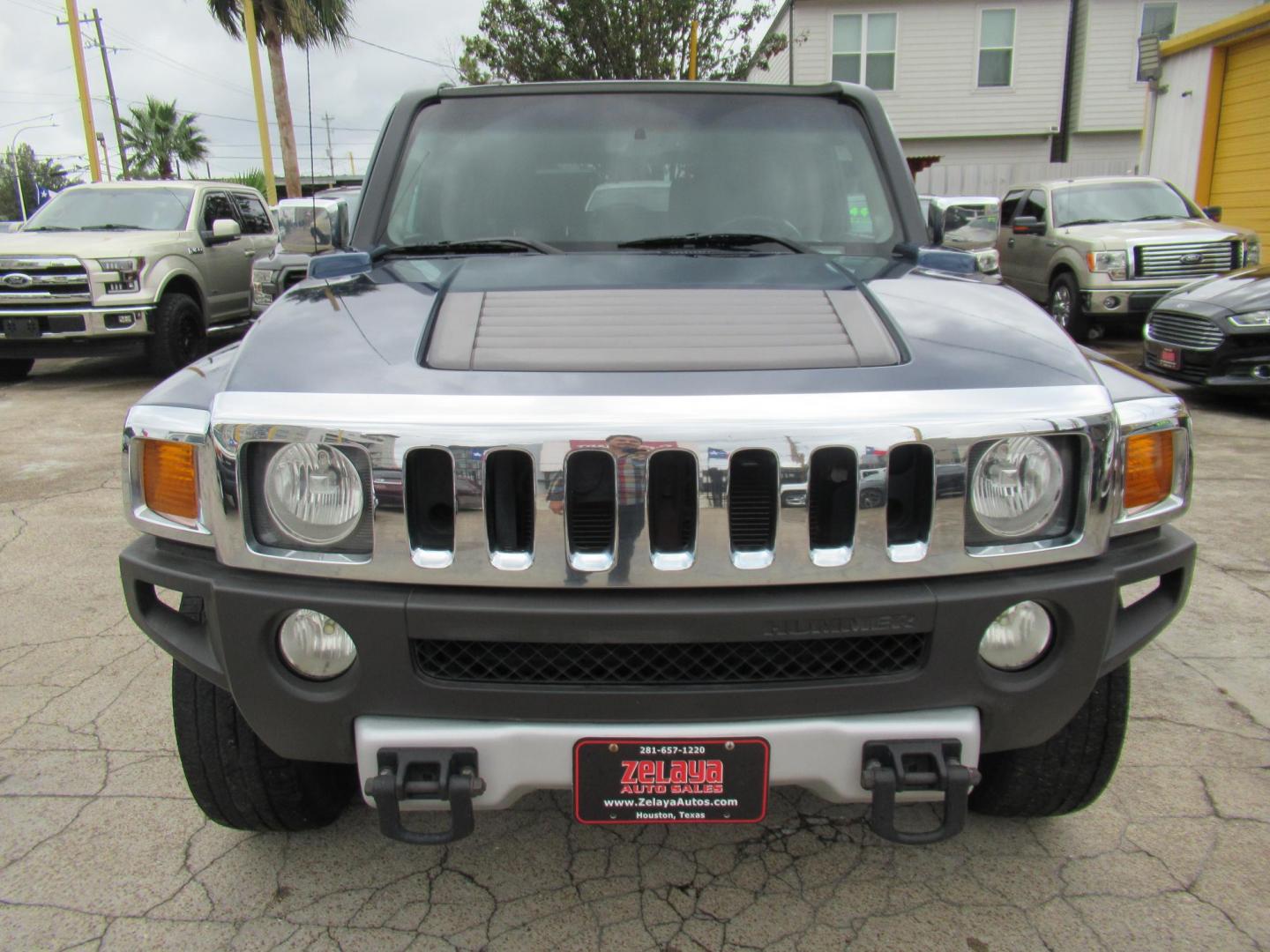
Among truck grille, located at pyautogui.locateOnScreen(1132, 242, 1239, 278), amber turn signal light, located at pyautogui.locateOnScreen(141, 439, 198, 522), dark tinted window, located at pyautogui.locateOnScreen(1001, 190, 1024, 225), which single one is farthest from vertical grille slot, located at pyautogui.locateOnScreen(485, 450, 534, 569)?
dark tinted window, located at pyautogui.locateOnScreen(1001, 190, 1024, 225)

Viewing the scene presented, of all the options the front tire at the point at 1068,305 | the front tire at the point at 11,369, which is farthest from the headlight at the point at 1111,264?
the front tire at the point at 11,369

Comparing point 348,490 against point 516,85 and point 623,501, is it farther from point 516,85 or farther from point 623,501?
point 516,85

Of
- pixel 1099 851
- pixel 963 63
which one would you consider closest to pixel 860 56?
pixel 963 63

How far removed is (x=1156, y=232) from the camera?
9.79 m

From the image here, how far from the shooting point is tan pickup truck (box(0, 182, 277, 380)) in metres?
8.34

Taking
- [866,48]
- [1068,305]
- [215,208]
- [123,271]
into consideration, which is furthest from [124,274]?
[866,48]

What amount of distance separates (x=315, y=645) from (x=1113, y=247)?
9.95 m

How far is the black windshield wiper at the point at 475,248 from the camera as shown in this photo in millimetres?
2520

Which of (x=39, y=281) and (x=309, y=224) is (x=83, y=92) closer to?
(x=39, y=281)

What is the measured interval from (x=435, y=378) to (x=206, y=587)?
21.0 inches

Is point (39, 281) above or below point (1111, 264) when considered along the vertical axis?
above

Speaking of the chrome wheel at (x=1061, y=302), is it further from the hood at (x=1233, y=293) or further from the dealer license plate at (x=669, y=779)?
the dealer license plate at (x=669, y=779)

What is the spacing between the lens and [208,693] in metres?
1.99

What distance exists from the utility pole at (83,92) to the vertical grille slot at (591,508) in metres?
21.7
